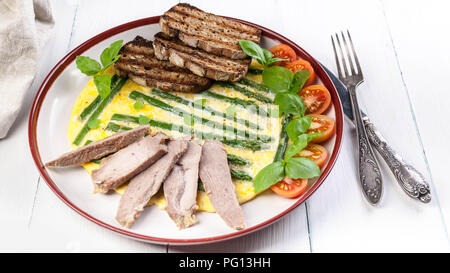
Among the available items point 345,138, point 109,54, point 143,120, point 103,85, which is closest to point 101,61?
point 109,54

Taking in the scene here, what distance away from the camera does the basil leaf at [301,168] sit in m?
4.57

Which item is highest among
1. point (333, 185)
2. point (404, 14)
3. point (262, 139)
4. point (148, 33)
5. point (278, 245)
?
point (404, 14)

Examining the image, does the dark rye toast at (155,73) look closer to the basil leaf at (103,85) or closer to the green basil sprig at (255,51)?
the basil leaf at (103,85)

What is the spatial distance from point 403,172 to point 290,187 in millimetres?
1272

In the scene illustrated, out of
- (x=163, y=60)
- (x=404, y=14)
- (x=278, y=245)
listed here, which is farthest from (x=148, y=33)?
(x=404, y=14)

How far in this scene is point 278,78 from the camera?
5480mm

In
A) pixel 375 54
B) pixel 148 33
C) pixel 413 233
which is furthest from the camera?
pixel 375 54

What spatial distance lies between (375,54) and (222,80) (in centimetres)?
221

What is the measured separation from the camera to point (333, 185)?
17.0 feet

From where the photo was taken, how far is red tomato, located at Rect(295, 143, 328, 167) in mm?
4883

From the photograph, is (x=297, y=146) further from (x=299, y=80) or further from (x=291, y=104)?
(x=299, y=80)

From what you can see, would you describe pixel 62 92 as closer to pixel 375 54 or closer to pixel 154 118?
pixel 154 118

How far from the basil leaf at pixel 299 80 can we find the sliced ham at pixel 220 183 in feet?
3.52

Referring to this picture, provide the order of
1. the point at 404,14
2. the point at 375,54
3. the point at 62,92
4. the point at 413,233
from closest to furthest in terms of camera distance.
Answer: the point at 413,233 < the point at 62,92 < the point at 375,54 < the point at 404,14
